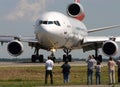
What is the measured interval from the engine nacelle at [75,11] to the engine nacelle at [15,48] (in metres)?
17.1

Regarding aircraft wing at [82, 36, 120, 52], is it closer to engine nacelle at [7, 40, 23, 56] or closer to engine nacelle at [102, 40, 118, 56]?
engine nacelle at [102, 40, 118, 56]

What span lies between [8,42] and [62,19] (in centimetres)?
734

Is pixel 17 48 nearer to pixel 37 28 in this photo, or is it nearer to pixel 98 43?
Result: pixel 37 28

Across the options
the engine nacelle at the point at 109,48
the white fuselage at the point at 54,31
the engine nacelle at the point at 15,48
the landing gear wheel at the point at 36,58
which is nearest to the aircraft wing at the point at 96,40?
the engine nacelle at the point at 109,48

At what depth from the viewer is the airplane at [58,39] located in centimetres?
5362

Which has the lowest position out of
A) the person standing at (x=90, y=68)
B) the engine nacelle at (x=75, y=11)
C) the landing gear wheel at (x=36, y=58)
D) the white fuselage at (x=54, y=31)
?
the landing gear wheel at (x=36, y=58)

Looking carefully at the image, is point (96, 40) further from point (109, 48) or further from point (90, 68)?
point (90, 68)

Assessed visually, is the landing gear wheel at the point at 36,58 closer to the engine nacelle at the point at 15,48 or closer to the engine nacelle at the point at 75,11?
the engine nacelle at the point at 15,48

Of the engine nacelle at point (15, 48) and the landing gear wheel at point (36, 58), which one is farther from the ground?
the engine nacelle at point (15, 48)

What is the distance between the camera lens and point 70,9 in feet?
240

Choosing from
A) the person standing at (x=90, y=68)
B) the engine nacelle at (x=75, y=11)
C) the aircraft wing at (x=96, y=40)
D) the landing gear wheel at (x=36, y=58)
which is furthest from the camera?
the engine nacelle at (x=75, y=11)

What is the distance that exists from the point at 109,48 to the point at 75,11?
56.7ft

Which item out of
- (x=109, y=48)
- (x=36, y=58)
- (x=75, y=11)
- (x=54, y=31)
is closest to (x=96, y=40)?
(x=109, y=48)

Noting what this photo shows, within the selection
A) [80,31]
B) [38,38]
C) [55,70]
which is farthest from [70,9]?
[55,70]
